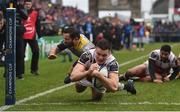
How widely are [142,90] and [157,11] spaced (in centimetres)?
6402

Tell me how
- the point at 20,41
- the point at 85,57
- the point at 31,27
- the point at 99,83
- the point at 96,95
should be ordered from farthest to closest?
the point at 31,27 → the point at 20,41 → the point at 96,95 → the point at 85,57 → the point at 99,83

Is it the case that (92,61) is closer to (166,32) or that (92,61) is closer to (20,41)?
(20,41)

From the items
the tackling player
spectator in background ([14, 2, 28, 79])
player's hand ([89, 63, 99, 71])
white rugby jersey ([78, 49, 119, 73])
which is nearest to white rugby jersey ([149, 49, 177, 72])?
the tackling player

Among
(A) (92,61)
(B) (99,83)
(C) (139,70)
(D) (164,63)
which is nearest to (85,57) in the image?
(A) (92,61)

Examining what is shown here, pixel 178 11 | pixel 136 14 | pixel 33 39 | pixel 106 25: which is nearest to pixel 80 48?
pixel 33 39

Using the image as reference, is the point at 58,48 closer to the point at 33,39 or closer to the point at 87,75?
the point at 87,75

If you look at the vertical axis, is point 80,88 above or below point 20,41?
below

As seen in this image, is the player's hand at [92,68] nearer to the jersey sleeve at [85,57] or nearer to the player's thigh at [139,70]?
the jersey sleeve at [85,57]

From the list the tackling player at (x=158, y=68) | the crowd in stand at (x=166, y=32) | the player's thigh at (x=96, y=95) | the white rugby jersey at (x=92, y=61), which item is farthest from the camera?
the crowd in stand at (x=166, y=32)

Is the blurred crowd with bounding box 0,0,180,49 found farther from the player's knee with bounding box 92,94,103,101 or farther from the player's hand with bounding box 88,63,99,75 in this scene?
the player's hand with bounding box 88,63,99,75

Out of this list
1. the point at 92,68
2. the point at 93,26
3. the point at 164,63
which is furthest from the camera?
the point at 93,26

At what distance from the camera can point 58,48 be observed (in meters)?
11.0

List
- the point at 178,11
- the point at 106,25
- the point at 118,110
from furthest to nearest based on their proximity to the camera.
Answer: the point at 178,11
the point at 106,25
the point at 118,110

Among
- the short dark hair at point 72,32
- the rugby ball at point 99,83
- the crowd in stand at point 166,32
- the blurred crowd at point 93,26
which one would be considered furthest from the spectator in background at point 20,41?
the crowd in stand at point 166,32
